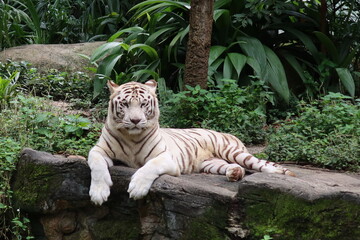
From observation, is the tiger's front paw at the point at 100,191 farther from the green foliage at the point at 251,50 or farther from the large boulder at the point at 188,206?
the green foliage at the point at 251,50

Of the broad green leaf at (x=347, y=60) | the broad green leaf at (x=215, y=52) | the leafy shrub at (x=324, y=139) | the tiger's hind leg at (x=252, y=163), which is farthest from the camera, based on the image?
the broad green leaf at (x=347, y=60)

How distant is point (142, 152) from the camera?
5125mm

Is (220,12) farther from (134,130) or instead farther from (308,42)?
(134,130)

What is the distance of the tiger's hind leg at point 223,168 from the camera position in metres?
4.96

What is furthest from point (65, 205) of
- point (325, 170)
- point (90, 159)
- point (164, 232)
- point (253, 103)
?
point (253, 103)

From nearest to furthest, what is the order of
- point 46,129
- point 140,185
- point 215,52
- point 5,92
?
point 140,185 → point 46,129 → point 5,92 → point 215,52

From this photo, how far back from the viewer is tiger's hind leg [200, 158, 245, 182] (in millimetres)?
4961

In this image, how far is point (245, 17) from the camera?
355 inches

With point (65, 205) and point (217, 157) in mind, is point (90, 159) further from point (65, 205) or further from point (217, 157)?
point (217, 157)

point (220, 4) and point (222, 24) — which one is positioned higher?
point (220, 4)

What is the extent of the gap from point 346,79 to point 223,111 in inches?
99.6

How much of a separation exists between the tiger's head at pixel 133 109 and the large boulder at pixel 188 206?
0.40m

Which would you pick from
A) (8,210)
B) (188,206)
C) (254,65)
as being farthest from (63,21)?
(188,206)

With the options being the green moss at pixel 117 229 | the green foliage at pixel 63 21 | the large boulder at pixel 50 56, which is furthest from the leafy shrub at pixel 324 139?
the green foliage at pixel 63 21
